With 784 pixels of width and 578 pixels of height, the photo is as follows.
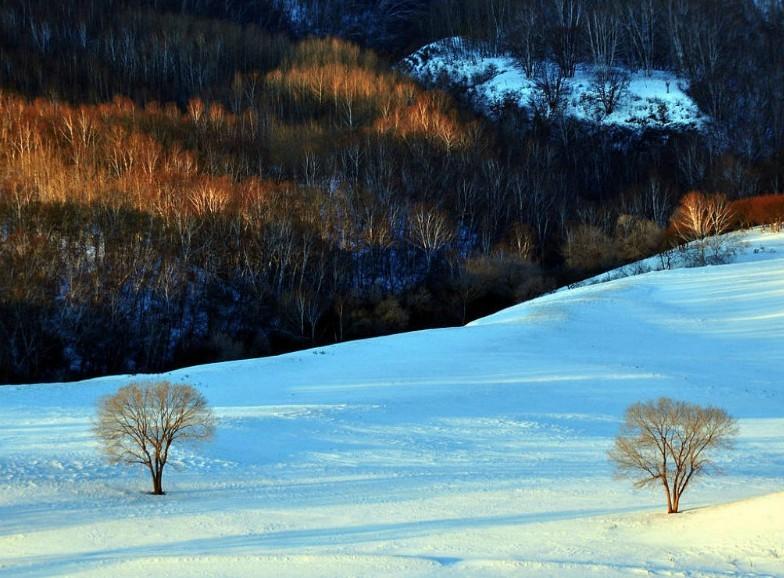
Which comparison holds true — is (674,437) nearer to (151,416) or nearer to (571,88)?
(151,416)

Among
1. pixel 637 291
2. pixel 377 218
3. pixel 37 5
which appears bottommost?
pixel 637 291

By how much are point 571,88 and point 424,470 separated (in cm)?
8505

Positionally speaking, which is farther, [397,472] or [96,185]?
[96,185]

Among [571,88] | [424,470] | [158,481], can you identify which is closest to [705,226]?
[571,88]

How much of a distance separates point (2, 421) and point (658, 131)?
81.8 metres

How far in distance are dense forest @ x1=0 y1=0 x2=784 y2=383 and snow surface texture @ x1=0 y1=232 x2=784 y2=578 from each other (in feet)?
65.8

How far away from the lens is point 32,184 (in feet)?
173

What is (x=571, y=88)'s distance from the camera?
314 feet

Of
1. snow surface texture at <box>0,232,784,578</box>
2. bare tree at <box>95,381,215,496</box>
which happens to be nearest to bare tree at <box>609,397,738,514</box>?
snow surface texture at <box>0,232,784,578</box>

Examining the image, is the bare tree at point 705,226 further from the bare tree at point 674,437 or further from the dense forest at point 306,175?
the bare tree at point 674,437

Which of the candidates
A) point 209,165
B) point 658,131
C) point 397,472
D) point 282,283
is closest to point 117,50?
point 209,165

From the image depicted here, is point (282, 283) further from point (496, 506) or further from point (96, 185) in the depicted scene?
point (496, 506)

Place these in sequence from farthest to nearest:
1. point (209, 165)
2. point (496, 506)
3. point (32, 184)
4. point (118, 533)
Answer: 1. point (209, 165)
2. point (32, 184)
3. point (496, 506)
4. point (118, 533)

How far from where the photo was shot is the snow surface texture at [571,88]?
295 feet
